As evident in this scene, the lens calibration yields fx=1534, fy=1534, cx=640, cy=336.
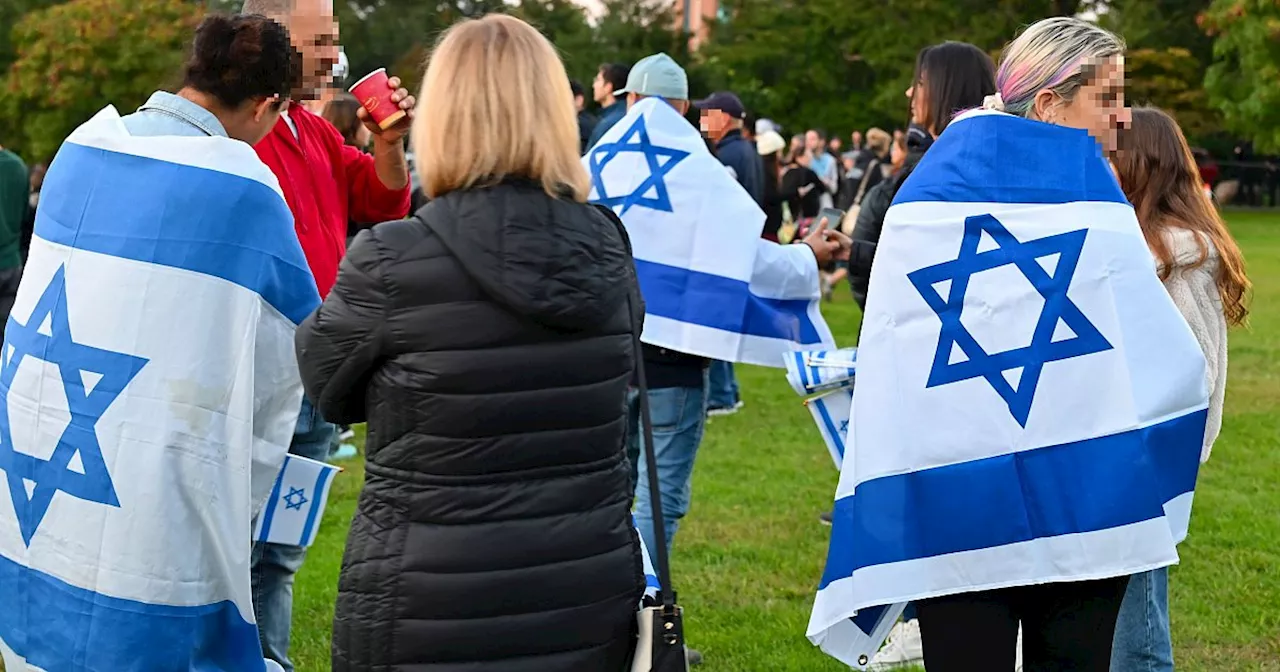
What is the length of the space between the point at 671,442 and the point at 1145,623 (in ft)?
5.48

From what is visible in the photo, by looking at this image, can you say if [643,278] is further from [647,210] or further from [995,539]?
[995,539]

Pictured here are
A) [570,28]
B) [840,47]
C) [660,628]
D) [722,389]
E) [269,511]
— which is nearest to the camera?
[660,628]

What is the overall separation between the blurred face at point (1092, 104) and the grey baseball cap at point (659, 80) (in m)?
2.37

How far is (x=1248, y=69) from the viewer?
36.5m

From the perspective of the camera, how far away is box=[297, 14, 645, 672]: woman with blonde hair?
8.76 feet

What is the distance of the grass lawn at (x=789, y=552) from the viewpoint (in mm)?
5344

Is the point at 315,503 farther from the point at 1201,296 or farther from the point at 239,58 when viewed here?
the point at 1201,296

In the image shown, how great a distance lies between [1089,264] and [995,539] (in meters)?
0.61

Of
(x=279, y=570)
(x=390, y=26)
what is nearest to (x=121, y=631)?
(x=279, y=570)

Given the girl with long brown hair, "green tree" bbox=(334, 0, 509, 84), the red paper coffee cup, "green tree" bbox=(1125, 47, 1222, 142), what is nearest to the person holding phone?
the girl with long brown hair

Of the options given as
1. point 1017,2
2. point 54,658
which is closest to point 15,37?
point 1017,2

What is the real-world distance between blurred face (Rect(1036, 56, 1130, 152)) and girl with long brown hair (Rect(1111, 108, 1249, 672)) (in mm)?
635

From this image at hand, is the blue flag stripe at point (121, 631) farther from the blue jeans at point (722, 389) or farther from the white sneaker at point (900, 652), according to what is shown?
the blue jeans at point (722, 389)

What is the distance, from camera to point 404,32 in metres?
48.1
